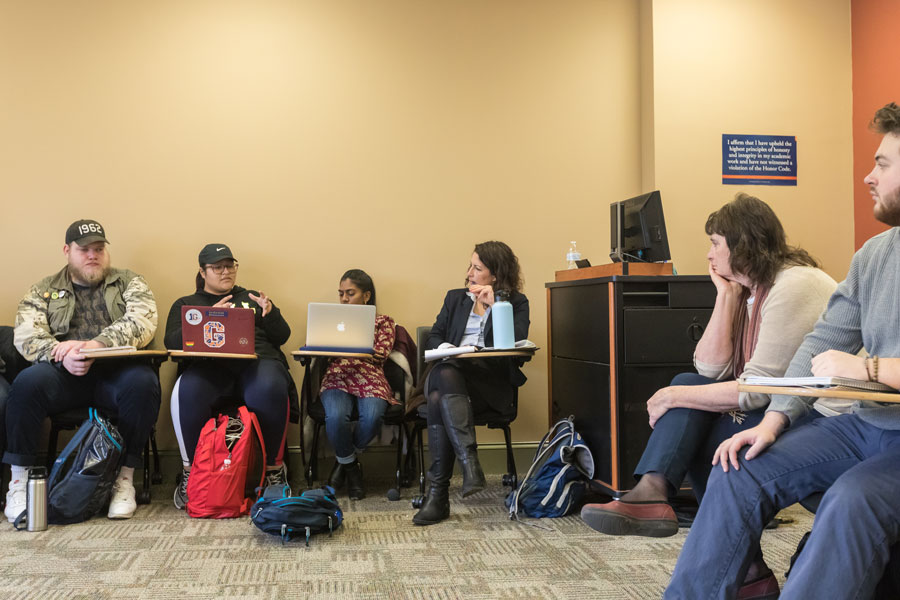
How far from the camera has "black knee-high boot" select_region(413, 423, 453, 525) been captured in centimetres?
310

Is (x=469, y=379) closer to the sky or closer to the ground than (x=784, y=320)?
closer to the ground

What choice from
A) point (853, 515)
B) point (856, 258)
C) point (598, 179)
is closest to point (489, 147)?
point (598, 179)

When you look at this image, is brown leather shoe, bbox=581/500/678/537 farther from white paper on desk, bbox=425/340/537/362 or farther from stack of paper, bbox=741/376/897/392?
white paper on desk, bbox=425/340/537/362

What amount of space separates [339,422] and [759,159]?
2636 millimetres

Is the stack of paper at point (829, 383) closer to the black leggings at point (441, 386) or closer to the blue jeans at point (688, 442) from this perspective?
the blue jeans at point (688, 442)

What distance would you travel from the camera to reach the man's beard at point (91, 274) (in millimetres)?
3561

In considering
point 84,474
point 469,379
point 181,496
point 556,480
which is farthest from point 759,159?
point 84,474

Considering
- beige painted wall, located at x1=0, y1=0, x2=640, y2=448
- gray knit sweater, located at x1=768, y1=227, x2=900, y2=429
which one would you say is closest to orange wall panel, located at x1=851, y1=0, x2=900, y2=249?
beige painted wall, located at x1=0, y1=0, x2=640, y2=448

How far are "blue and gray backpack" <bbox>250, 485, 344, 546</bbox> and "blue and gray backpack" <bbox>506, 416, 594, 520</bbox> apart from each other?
783mm

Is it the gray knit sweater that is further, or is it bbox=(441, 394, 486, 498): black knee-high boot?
bbox=(441, 394, 486, 498): black knee-high boot

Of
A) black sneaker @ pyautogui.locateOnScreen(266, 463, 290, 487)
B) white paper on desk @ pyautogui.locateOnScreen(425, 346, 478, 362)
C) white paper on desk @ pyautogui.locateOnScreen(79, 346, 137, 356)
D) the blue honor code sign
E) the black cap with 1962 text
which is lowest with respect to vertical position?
black sneaker @ pyautogui.locateOnScreen(266, 463, 290, 487)

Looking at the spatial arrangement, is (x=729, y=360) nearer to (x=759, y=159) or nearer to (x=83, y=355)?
(x=759, y=159)

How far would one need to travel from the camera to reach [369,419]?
142 inches

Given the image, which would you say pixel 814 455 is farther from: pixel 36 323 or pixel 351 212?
pixel 36 323
